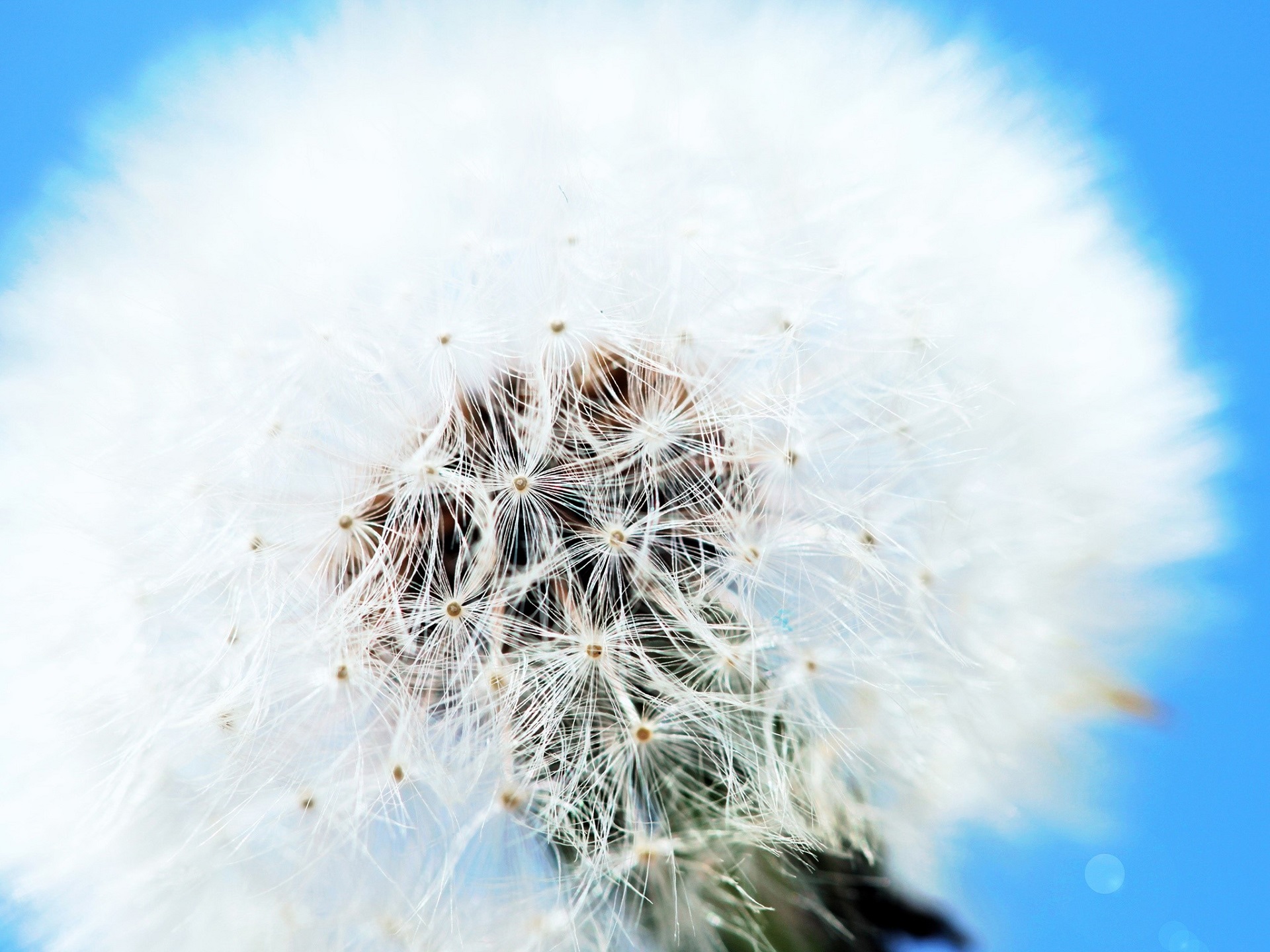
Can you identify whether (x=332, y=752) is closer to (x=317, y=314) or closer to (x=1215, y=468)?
(x=317, y=314)

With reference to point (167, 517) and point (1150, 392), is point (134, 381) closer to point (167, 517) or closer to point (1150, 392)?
point (167, 517)

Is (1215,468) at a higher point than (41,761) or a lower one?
higher

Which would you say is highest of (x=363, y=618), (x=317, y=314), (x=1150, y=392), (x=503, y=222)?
(x=1150, y=392)

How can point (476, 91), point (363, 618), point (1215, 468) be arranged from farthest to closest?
point (1215, 468) < point (476, 91) < point (363, 618)

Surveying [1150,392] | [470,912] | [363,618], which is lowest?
[470,912]

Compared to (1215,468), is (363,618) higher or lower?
lower

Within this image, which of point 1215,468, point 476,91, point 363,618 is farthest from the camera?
point 1215,468

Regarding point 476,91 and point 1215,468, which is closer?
point 476,91

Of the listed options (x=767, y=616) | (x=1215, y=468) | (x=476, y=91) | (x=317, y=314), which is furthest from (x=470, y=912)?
(x=1215, y=468)

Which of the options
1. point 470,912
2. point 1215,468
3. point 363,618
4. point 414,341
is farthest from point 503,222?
point 1215,468
